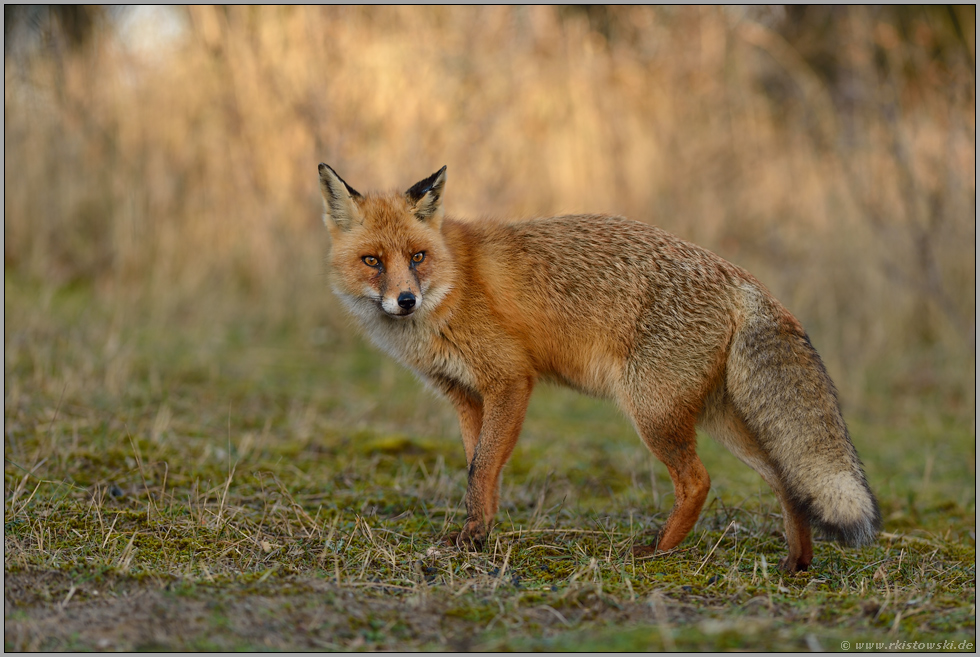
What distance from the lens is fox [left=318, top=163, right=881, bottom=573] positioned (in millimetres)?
3801

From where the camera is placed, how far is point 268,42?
998cm

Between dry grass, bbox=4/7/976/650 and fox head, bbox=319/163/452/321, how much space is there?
1124 millimetres

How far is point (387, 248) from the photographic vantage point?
4.15 metres

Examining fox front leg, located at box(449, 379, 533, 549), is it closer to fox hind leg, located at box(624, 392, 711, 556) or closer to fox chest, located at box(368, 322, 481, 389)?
fox chest, located at box(368, 322, 481, 389)

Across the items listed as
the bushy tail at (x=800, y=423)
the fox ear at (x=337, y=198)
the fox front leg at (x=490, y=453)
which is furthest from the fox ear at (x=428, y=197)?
the bushy tail at (x=800, y=423)

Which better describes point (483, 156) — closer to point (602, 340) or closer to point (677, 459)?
point (602, 340)

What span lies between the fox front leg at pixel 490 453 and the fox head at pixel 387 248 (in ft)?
1.98

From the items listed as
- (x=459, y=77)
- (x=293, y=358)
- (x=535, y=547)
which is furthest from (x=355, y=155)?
(x=535, y=547)

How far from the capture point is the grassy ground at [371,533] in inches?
110

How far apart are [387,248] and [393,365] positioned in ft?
14.4

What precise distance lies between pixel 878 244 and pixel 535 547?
25.3ft

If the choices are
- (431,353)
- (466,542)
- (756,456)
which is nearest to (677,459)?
(756,456)

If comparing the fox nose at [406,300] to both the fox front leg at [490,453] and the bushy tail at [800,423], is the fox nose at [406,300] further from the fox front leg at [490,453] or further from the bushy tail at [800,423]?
the bushy tail at [800,423]

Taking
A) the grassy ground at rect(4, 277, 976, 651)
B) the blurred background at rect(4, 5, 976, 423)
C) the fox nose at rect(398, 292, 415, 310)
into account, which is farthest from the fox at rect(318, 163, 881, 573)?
A: the blurred background at rect(4, 5, 976, 423)
